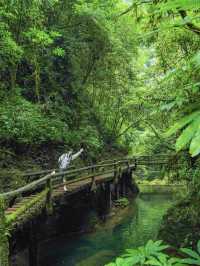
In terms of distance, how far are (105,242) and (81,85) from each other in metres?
10.5

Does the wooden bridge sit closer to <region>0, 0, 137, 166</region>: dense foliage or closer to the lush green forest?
the lush green forest

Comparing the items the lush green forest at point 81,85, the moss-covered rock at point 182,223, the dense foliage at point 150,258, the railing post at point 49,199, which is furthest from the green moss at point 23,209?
the dense foliage at point 150,258

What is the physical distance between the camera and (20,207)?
738 cm

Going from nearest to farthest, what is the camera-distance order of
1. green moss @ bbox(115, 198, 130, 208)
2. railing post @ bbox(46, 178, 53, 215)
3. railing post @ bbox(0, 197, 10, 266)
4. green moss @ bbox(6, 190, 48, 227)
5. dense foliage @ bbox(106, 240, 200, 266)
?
dense foliage @ bbox(106, 240, 200, 266)
railing post @ bbox(0, 197, 10, 266)
green moss @ bbox(6, 190, 48, 227)
railing post @ bbox(46, 178, 53, 215)
green moss @ bbox(115, 198, 130, 208)

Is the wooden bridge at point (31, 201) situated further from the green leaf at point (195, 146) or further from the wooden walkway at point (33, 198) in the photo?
the green leaf at point (195, 146)

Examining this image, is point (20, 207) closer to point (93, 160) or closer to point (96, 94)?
point (93, 160)

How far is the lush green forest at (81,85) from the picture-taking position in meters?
8.64


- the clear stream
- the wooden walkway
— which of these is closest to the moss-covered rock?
the clear stream

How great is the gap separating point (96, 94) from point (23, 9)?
11.5m

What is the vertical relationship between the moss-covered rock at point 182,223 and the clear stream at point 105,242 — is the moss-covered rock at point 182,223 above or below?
above

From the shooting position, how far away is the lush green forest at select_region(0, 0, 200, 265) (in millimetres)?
8641

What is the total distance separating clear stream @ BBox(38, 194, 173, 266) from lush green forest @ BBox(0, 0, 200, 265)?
10.5 feet

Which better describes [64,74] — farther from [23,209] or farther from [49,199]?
[23,209]

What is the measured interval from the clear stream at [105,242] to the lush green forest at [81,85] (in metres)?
3.20
